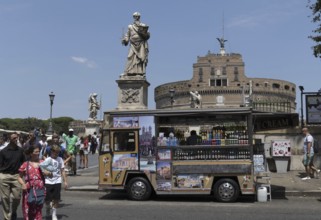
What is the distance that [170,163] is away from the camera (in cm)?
1320

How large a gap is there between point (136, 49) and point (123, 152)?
7.11 m

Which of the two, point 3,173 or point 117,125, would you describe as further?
point 117,125

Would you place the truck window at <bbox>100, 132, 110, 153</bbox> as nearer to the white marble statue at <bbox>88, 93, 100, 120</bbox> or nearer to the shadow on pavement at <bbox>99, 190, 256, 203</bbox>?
the shadow on pavement at <bbox>99, 190, 256, 203</bbox>

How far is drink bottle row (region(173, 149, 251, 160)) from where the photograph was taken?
42.6ft

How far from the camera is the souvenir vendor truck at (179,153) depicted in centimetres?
1294

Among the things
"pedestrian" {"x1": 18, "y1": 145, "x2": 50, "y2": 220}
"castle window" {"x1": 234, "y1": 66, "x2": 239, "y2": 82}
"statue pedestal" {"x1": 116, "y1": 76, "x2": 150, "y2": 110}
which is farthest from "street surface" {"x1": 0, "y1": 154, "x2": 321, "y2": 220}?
"castle window" {"x1": 234, "y1": 66, "x2": 239, "y2": 82}

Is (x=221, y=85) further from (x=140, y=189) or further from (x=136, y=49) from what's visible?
(x=140, y=189)

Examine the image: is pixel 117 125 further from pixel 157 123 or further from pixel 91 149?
pixel 91 149

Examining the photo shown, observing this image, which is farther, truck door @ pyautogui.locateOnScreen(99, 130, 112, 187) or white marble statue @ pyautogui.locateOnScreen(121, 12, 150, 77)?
white marble statue @ pyautogui.locateOnScreen(121, 12, 150, 77)

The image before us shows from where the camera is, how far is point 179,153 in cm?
1325

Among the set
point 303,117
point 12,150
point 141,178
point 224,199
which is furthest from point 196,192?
point 303,117

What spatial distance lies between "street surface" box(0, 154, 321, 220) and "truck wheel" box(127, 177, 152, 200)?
0.23 metres

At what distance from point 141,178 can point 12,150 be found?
15.2ft

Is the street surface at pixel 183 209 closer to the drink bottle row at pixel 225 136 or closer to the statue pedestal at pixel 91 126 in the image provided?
the drink bottle row at pixel 225 136
